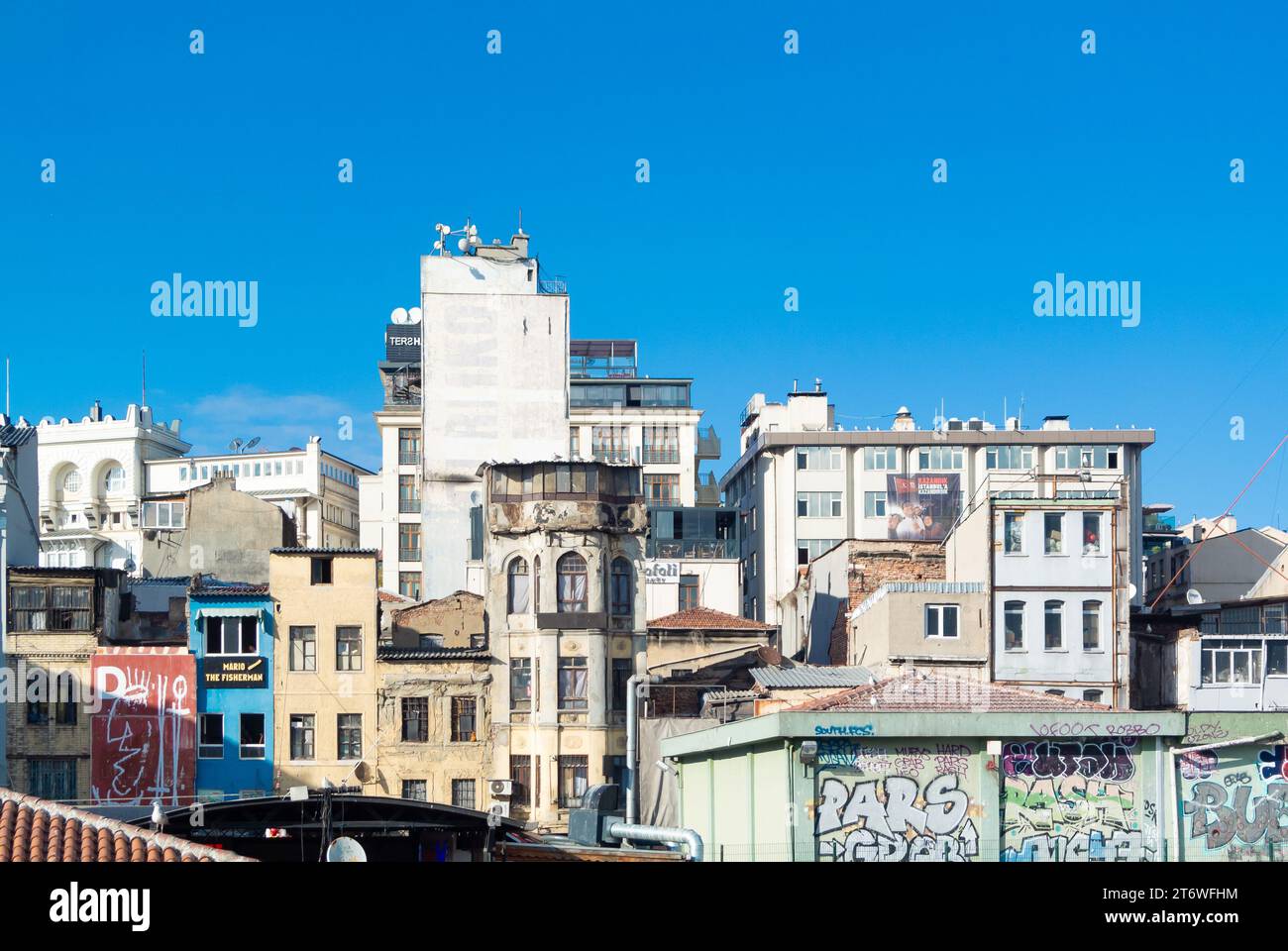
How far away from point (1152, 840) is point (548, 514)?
28.6 metres

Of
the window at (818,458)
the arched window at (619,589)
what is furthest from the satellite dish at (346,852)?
the window at (818,458)

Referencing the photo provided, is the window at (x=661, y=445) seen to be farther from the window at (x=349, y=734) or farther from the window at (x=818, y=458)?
the window at (x=349, y=734)

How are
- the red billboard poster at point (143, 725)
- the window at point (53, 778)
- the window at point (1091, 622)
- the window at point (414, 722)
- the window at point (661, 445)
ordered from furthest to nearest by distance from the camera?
the window at point (661, 445)
the window at point (1091, 622)
the window at point (414, 722)
the window at point (53, 778)
the red billboard poster at point (143, 725)

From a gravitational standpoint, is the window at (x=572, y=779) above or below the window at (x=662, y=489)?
A: below

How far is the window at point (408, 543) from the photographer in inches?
4222

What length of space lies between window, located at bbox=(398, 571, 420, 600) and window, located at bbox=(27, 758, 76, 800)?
141 feet

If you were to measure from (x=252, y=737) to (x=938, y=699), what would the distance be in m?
28.1

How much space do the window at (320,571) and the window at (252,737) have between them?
5.41m

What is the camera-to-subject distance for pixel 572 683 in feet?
219

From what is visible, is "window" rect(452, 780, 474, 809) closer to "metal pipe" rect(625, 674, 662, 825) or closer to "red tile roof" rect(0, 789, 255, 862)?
"metal pipe" rect(625, 674, 662, 825)

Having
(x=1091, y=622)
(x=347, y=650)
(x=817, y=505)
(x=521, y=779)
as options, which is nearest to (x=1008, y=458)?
(x=817, y=505)
